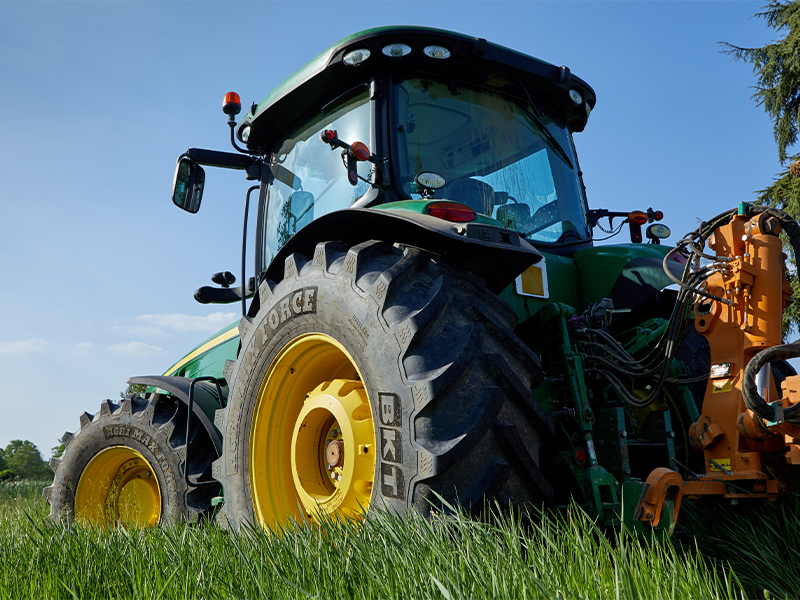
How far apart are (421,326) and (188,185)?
8.21 feet

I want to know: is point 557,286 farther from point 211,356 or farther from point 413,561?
point 211,356

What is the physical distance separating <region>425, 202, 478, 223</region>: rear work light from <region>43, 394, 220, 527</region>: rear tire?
7.58 feet

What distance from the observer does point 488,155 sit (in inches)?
139

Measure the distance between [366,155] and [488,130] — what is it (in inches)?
30.7

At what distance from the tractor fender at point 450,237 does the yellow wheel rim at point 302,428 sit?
1.73ft

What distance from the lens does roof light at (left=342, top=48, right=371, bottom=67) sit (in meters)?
3.39

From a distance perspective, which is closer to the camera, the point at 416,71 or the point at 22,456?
the point at 416,71

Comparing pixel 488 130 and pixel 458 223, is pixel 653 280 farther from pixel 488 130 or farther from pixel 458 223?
pixel 458 223

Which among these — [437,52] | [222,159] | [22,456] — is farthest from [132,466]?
[22,456]

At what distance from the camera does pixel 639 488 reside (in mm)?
2398

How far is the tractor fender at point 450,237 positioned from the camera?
98.3 inches

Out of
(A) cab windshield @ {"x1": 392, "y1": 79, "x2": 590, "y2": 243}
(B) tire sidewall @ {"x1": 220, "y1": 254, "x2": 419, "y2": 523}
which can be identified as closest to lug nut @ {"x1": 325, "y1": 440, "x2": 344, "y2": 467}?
(B) tire sidewall @ {"x1": 220, "y1": 254, "x2": 419, "y2": 523}

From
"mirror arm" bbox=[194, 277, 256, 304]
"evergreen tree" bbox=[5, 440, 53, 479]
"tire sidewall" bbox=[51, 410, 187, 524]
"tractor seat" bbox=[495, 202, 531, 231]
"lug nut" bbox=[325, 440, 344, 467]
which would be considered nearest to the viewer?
"lug nut" bbox=[325, 440, 344, 467]

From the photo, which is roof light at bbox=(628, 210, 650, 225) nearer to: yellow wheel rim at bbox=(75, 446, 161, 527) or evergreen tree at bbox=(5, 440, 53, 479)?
yellow wheel rim at bbox=(75, 446, 161, 527)
